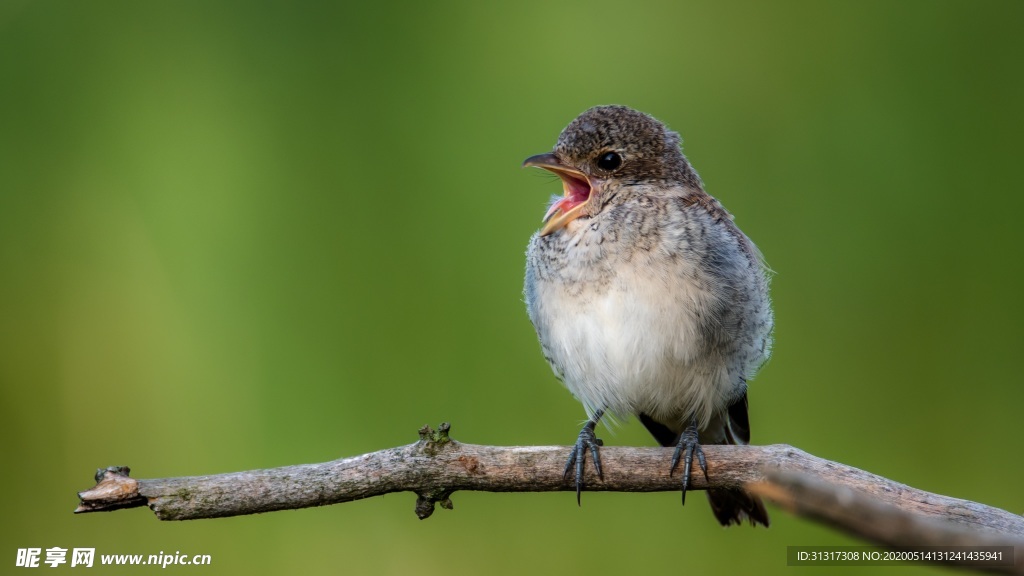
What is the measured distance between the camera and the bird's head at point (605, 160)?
3.43m

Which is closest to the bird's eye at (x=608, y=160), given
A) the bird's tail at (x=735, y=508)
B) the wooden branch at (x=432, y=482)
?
the wooden branch at (x=432, y=482)

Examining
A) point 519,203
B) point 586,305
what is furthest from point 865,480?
point 519,203

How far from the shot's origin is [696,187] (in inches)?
142

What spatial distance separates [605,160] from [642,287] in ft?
1.87

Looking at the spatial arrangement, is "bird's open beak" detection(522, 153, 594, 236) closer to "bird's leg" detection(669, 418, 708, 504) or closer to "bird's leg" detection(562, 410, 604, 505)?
"bird's leg" detection(562, 410, 604, 505)

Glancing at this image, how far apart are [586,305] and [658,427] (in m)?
1.00

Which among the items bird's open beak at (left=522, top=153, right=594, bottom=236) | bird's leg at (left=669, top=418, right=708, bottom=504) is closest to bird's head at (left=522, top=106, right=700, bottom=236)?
bird's open beak at (left=522, top=153, right=594, bottom=236)

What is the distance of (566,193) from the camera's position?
3609 mm

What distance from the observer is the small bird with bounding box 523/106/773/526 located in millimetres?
3207

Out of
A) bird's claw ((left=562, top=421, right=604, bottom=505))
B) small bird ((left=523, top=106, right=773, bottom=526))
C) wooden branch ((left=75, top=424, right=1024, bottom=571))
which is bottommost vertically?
wooden branch ((left=75, top=424, right=1024, bottom=571))

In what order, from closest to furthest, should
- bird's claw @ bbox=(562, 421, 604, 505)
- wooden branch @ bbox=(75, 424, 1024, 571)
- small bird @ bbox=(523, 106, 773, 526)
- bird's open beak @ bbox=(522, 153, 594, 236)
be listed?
1. wooden branch @ bbox=(75, 424, 1024, 571)
2. bird's claw @ bbox=(562, 421, 604, 505)
3. small bird @ bbox=(523, 106, 773, 526)
4. bird's open beak @ bbox=(522, 153, 594, 236)

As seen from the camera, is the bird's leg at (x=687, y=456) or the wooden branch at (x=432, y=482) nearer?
the wooden branch at (x=432, y=482)

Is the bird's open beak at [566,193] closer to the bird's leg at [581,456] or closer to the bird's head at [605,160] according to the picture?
the bird's head at [605,160]

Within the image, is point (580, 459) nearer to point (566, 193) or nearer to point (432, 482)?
point (432, 482)
